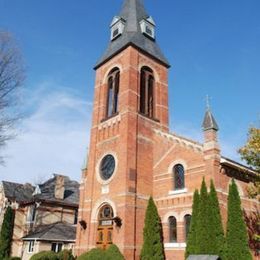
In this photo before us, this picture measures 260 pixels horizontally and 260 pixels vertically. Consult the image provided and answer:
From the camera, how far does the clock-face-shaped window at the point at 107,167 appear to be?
2606cm

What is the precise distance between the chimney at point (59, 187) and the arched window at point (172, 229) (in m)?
19.7

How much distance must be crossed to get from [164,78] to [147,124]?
19.5 ft

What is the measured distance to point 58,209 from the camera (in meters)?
38.2

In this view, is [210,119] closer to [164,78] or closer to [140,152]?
[140,152]

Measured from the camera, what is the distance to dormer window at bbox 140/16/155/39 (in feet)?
103

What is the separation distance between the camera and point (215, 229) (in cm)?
1867

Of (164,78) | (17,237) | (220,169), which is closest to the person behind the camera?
(220,169)

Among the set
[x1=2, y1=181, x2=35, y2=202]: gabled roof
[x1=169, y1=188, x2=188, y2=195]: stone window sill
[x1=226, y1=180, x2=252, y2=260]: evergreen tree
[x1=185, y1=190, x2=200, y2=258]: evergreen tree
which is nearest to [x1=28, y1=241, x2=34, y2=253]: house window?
[x1=2, y1=181, x2=35, y2=202]: gabled roof

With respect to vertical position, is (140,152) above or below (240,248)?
above

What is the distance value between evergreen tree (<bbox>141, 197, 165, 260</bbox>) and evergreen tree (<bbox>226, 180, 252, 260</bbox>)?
4676 mm

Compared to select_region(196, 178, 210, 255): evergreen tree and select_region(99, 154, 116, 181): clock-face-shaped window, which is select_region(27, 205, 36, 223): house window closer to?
select_region(99, 154, 116, 181): clock-face-shaped window

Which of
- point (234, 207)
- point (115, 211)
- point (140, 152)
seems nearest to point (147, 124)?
point (140, 152)

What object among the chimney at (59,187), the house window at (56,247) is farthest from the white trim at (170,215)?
the chimney at (59,187)

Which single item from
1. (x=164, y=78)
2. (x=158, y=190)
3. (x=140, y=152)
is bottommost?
(x=158, y=190)
